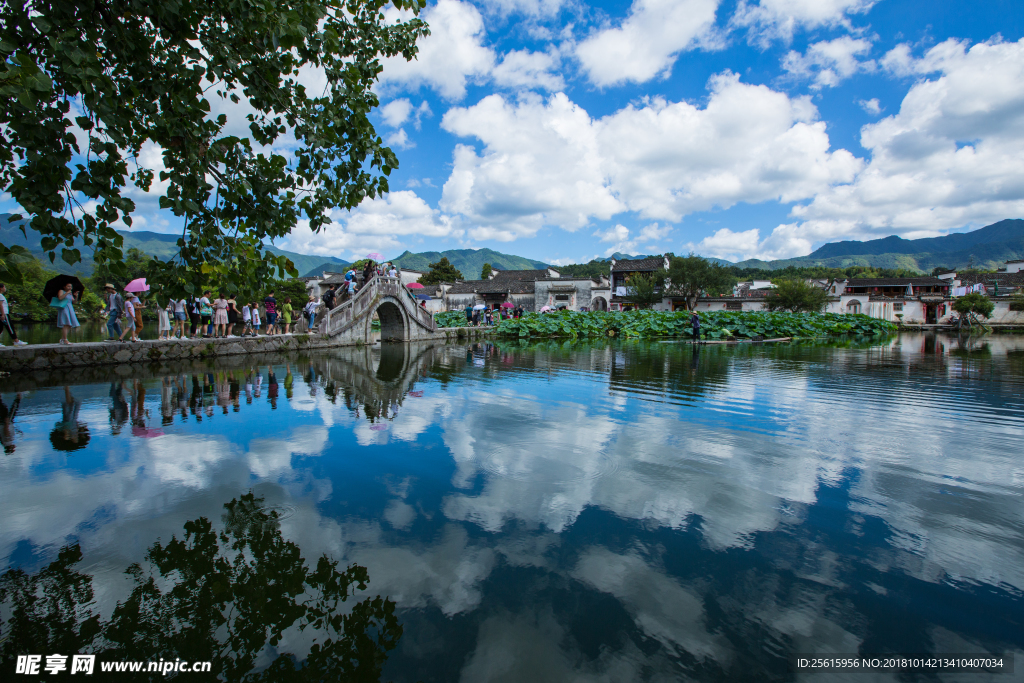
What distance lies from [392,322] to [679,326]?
56.4ft

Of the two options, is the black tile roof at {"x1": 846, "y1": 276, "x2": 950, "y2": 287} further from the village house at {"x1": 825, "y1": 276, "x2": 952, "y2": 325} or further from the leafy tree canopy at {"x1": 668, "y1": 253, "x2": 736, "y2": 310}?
Result: the leafy tree canopy at {"x1": 668, "y1": 253, "x2": 736, "y2": 310}

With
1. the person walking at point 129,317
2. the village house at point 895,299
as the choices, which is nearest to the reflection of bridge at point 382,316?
the person walking at point 129,317

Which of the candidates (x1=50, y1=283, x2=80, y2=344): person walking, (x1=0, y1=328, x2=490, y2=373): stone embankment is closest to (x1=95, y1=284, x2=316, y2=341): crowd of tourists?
(x1=0, y1=328, x2=490, y2=373): stone embankment

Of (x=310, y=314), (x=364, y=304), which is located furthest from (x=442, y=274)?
(x=310, y=314)

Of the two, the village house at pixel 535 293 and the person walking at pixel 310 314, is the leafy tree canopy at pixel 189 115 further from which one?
the village house at pixel 535 293

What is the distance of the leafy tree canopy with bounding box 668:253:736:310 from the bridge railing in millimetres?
32464

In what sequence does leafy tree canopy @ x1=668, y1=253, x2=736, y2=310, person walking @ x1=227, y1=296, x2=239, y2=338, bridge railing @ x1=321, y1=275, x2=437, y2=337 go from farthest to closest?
leafy tree canopy @ x1=668, y1=253, x2=736, y2=310
bridge railing @ x1=321, y1=275, x2=437, y2=337
person walking @ x1=227, y1=296, x2=239, y2=338

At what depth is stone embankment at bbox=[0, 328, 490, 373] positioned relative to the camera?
10.9 metres

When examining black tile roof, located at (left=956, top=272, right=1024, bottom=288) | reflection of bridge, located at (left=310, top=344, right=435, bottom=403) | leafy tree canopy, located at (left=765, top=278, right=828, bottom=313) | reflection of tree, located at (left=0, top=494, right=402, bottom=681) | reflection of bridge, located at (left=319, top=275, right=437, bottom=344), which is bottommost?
reflection of tree, located at (left=0, top=494, right=402, bottom=681)

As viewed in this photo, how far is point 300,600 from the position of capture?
2.84 metres

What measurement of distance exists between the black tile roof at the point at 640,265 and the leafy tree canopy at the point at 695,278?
494cm

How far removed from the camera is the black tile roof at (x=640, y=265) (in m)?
55.1

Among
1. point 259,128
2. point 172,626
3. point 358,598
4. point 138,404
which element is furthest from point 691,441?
point 138,404

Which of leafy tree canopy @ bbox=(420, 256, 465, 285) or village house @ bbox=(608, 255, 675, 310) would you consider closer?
village house @ bbox=(608, 255, 675, 310)
